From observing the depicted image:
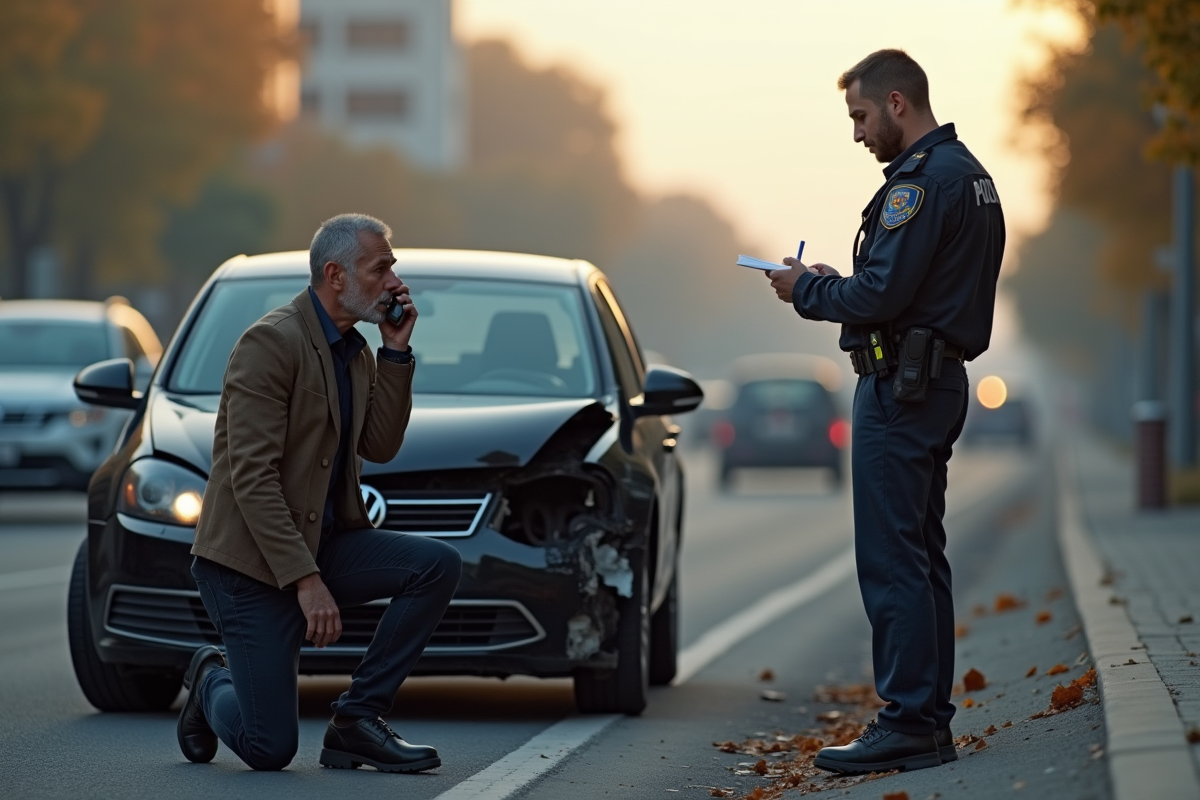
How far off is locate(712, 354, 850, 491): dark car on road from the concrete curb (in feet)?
71.3

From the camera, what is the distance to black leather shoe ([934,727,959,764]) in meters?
6.38

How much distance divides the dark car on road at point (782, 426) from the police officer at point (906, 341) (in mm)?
26145

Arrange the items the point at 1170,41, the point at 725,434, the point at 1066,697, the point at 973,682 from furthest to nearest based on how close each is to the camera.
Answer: the point at 725,434 < the point at 1170,41 < the point at 973,682 < the point at 1066,697

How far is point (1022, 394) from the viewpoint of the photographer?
2306 inches

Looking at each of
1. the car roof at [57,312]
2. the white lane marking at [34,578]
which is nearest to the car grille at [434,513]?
the white lane marking at [34,578]

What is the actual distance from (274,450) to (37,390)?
14189 mm

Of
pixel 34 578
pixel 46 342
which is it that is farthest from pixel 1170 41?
pixel 46 342

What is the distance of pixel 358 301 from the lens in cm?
648

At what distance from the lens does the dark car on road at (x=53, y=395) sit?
19.7 meters

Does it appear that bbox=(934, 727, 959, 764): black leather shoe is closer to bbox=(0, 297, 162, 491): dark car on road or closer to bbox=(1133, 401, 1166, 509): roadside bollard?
bbox=(0, 297, 162, 491): dark car on road

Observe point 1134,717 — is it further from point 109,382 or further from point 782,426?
point 782,426

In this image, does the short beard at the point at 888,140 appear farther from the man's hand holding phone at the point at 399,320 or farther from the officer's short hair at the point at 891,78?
the man's hand holding phone at the point at 399,320

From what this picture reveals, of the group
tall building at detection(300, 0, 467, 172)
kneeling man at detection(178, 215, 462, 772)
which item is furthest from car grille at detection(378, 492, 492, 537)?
tall building at detection(300, 0, 467, 172)

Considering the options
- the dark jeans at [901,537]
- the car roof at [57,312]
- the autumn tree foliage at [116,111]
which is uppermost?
the autumn tree foliage at [116,111]
